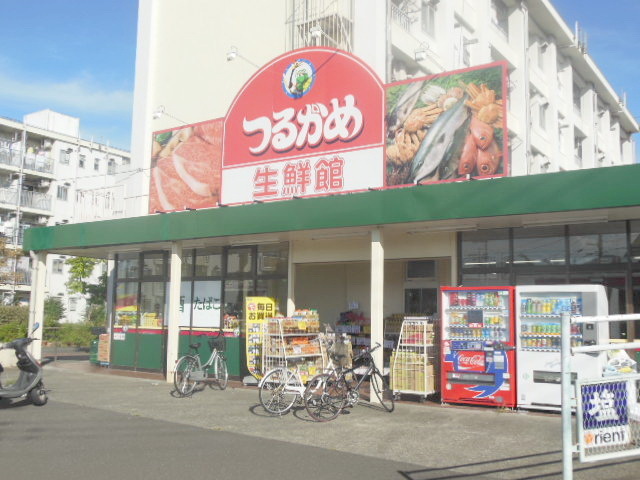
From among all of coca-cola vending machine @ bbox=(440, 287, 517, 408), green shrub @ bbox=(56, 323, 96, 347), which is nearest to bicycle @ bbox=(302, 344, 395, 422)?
coca-cola vending machine @ bbox=(440, 287, 517, 408)

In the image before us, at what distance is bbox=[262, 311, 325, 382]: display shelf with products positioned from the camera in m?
11.9

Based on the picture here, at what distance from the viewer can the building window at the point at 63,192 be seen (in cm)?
4602

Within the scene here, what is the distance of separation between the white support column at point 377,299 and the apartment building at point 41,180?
32330mm

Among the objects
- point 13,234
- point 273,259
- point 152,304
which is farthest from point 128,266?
point 13,234

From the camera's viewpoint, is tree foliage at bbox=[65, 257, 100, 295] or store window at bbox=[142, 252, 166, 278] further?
tree foliage at bbox=[65, 257, 100, 295]

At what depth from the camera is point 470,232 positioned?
472 inches

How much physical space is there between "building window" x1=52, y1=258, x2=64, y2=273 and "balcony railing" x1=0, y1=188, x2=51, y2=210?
12.6 ft

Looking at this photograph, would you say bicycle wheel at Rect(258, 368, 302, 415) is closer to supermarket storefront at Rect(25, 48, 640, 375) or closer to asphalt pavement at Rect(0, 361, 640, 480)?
asphalt pavement at Rect(0, 361, 640, 480)

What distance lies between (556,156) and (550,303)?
1559 cm

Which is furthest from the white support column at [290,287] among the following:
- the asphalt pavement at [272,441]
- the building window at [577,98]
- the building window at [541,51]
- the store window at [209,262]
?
the building window at [577,98]

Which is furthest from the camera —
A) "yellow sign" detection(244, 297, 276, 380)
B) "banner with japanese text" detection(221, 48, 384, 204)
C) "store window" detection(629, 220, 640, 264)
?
"banner with japanese text" detection(221, 48, 384, 204)

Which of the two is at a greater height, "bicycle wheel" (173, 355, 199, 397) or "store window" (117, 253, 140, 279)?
"store window" (117, 253, 140, 279)

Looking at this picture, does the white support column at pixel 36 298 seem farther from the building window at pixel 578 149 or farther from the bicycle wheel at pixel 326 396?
the building window at pixel 578 149

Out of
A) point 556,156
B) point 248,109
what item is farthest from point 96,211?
point 556,156
